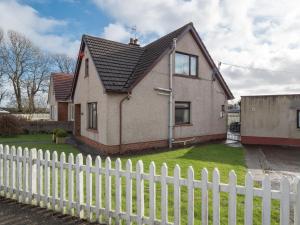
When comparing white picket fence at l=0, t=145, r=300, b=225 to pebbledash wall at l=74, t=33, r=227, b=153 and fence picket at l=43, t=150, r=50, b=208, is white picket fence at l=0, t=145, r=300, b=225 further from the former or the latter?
pebbledash wall at l=74, t=33, r=227, b=153

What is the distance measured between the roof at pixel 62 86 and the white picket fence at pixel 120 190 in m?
22.7

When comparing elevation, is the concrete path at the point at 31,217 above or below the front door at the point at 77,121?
below

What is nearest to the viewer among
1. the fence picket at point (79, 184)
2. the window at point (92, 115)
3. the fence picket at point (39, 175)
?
the fence picket at point (79, 184)

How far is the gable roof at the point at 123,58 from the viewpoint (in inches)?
535

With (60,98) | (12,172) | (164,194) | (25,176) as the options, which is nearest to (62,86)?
(60,98)

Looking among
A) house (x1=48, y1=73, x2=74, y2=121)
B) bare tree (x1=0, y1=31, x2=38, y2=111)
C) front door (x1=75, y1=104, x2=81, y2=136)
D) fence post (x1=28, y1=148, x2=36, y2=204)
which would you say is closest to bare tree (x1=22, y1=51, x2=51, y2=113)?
bare tree (x1=0, y1=31, x2=38, y2=111)

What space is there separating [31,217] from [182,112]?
1286 cm

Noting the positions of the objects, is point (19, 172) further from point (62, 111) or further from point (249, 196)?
point (62, 111)

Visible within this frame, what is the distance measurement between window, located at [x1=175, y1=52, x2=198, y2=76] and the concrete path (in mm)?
12532

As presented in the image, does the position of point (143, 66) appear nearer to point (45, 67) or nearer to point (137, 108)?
point (137, 108)

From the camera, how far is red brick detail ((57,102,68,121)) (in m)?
28.2

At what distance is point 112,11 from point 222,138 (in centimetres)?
1257

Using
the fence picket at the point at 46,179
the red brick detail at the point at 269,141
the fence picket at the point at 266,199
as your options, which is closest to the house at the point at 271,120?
the red brick detail at the point at 269,141

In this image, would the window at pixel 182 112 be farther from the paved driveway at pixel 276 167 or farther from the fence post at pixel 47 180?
the fence post at pixel 47 180
